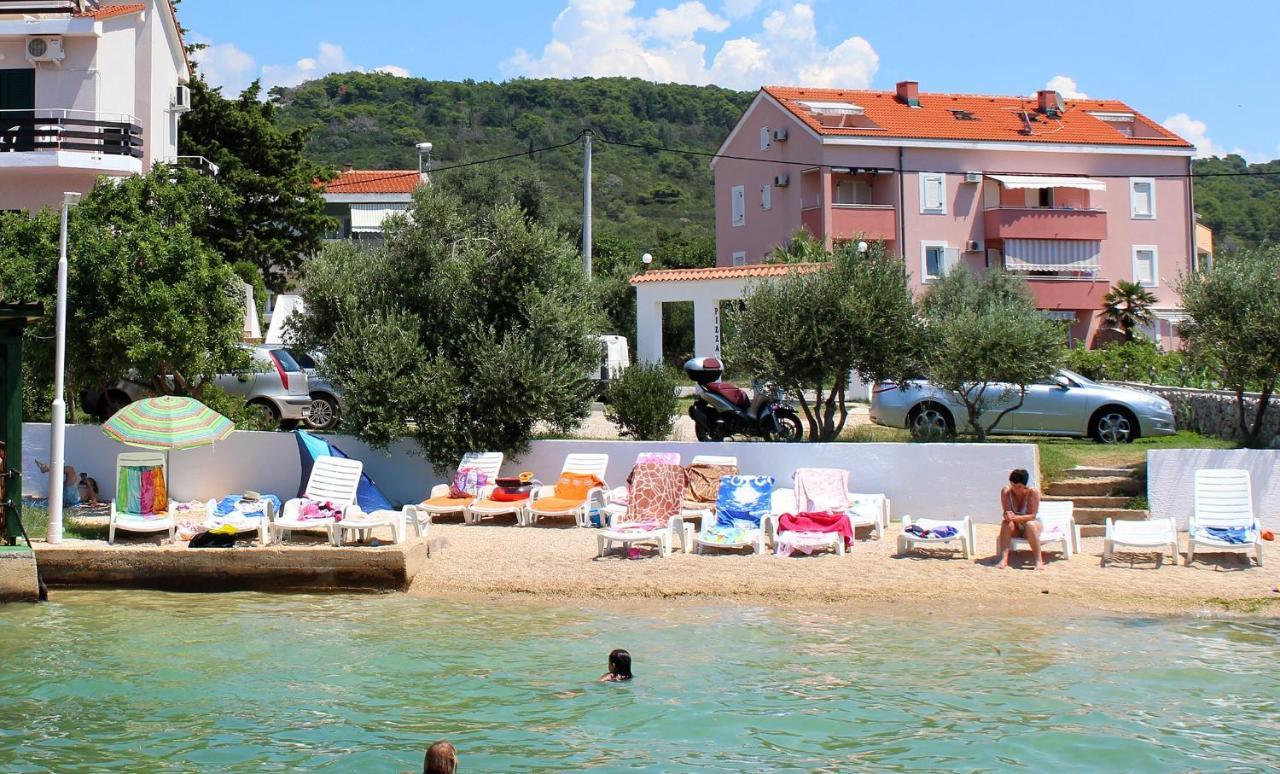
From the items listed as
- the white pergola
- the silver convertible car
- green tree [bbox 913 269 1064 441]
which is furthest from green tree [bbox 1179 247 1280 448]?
the white pergola

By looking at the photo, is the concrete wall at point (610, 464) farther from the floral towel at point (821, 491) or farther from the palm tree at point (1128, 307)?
the palm tree at point (1128, 307)

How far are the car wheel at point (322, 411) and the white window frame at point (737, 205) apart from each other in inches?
1103

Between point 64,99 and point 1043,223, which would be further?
point 1043,223

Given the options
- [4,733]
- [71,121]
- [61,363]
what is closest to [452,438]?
[61,363]

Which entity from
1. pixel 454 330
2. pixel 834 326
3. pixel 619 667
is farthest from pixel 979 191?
pixel 619 667

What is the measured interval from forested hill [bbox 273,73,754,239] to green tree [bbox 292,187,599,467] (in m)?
52.5

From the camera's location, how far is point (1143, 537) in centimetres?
1516

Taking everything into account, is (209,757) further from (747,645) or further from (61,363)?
(61,363)

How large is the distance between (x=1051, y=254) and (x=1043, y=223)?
1167 mm

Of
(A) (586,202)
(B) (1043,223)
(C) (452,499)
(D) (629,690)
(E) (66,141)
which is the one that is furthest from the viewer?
(B) (1043,223)

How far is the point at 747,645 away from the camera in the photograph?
12.7 m

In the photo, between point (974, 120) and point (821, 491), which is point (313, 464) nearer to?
point (821, 491)

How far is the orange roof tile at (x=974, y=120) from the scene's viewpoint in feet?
148

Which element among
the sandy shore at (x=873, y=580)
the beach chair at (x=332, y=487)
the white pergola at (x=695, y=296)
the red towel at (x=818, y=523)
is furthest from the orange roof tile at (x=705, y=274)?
the sandy shore at (x=873, y=580)
